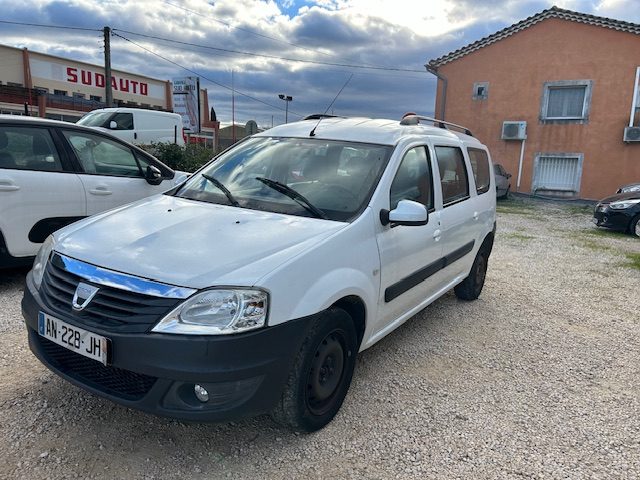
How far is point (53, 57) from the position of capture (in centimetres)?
2583

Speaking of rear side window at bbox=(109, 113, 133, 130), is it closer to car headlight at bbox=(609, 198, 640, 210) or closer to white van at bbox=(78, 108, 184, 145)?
white van at bbox=(78, 108, 184, 145)

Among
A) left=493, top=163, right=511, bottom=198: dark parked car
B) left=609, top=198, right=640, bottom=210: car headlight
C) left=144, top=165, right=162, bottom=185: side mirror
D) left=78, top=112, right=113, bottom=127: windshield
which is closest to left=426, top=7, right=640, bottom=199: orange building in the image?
left=493, top=163, right=511, bottom=198: dark parked car

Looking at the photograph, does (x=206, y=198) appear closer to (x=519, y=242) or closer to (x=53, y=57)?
(x=519, y=242)

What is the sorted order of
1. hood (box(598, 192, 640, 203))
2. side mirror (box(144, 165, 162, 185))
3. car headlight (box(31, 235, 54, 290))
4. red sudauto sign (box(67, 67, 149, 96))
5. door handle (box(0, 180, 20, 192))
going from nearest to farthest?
car headlight (box(31, 235, 54, 290))
door handle (box(0, 180, 20, 192))
side mirror (box(144, 165, 162, 185))
hood (box(598, 192, 640, 203))
red sudauto sign (box(67, 67, 149, 96))

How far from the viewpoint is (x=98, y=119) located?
12.6 m

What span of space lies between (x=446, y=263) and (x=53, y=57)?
2845 centimetres

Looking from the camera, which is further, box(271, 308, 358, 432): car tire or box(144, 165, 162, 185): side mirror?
box(144, 165, 162, 185): side mirror

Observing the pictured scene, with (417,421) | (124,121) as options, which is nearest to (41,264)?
(417,421)

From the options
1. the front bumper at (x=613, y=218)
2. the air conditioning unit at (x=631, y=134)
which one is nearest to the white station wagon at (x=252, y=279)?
the front bumper at (x=613, y=218)

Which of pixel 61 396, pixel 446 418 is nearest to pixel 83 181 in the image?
pixel 61 396

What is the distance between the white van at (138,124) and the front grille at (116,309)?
1091 cm

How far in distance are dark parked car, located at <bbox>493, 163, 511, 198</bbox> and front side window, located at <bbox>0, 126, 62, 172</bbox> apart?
14.5m

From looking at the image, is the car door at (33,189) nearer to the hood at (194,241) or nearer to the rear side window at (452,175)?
the hood at (194,241)

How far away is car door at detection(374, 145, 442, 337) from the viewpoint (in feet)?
9.87
